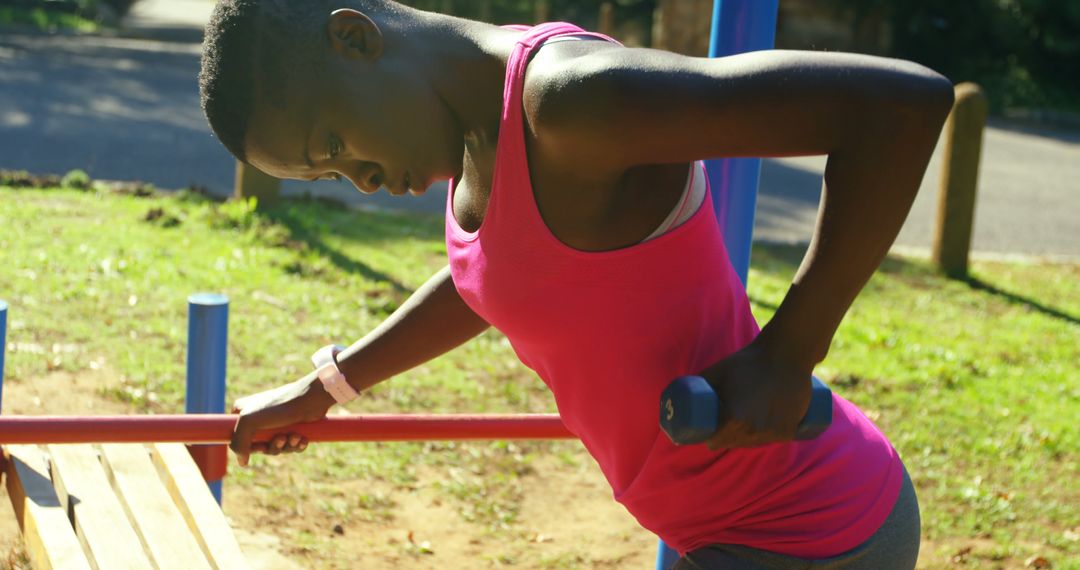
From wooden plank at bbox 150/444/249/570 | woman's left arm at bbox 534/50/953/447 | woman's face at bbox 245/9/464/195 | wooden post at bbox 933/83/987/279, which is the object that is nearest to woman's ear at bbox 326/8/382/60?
woman's face at bbox 245/9/464/195

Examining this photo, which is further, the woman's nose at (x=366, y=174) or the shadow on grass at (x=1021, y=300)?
the shadow on grass at (x=1021, y=300)

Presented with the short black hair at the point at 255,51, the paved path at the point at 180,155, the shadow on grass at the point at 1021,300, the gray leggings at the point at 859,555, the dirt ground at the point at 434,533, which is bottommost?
the paved path at the point at 180,155

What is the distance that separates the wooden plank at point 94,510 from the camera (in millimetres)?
2617

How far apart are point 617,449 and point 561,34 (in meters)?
0.53

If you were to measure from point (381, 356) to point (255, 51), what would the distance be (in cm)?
72

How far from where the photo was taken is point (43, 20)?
17.1 m

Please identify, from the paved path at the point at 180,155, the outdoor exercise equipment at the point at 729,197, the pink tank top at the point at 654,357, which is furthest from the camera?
the paved path at the point at 180,155

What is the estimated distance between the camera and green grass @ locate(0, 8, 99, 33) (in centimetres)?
1675

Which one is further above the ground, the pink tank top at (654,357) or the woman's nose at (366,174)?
the woman's nose at (366,174)

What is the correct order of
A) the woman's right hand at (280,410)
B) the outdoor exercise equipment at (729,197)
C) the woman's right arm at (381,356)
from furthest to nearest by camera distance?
the outdoor exercise equipment at (729,197), the woman's right hand at (280,410), the woman's right arm at (381,356)

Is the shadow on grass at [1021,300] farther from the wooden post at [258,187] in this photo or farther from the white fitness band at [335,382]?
the white fitness band at [335,382]

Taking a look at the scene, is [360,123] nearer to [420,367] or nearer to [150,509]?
[150,509]

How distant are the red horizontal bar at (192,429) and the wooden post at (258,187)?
4.85 meters

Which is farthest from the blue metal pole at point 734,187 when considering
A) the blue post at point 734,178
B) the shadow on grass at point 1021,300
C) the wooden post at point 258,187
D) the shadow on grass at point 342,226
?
the wooden post at point 258,187
